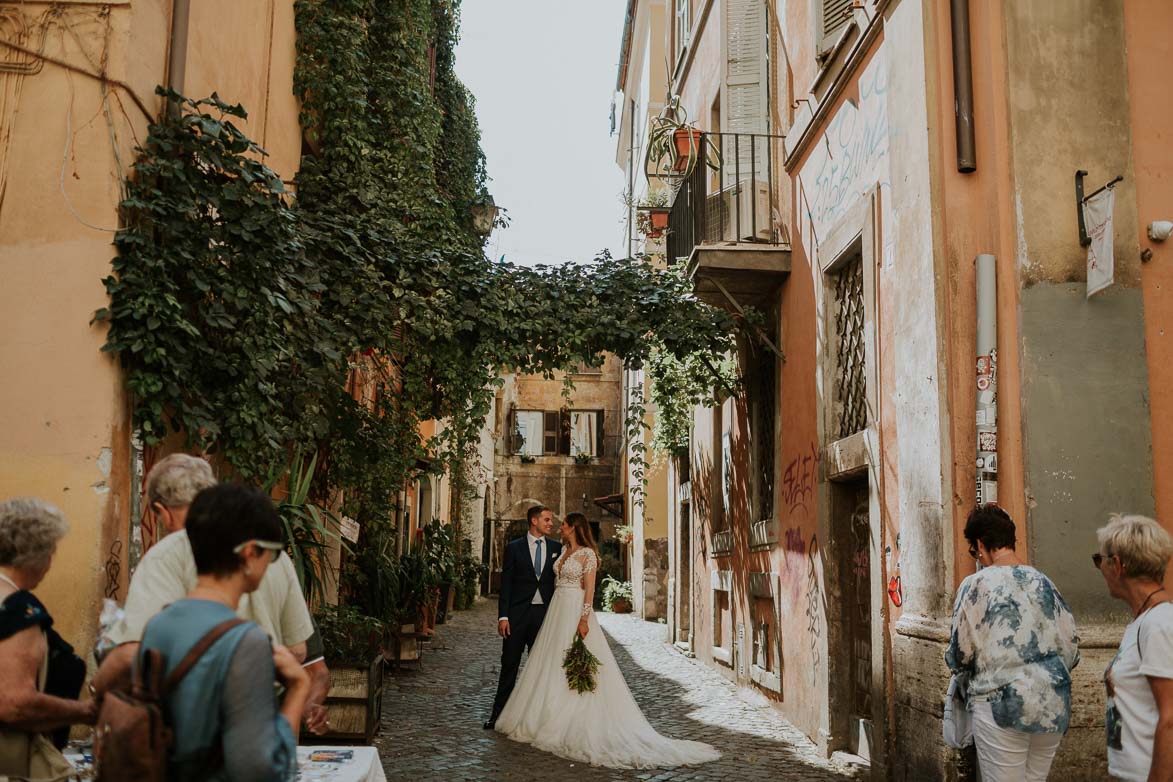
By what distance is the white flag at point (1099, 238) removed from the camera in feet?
19.2

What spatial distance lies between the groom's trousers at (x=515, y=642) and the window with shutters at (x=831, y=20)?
5.34 meters

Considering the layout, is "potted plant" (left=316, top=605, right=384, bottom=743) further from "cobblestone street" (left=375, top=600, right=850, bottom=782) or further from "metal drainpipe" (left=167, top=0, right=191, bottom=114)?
"metal drainpipe" (left=167, top=0, right=191, bottom=114)

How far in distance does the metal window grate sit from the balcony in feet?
5.17

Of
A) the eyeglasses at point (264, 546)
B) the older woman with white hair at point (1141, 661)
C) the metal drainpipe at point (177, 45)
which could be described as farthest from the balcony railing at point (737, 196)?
the eyeglasses at point (264, 546)

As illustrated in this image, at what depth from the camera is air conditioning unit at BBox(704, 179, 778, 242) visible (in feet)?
35.9

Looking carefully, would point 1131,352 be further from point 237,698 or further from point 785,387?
point 237,698

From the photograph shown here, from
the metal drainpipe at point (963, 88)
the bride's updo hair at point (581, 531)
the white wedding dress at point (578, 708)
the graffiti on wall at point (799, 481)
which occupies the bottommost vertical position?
the white wedding dress at point (578, 708)

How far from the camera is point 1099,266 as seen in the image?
19.4 ft

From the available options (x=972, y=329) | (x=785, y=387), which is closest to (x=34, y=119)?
(x=972, y=329)

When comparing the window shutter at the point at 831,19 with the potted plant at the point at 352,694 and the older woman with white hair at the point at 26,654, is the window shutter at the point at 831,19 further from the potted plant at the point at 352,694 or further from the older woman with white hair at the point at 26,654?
the older woman with white hair at the point at 26,654

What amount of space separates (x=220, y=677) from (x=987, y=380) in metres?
4.90

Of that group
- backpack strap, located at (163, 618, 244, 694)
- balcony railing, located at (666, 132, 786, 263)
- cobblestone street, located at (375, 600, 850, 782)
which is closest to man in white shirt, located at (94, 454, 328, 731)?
backpack strap, located at (163, 618, 244, 694)

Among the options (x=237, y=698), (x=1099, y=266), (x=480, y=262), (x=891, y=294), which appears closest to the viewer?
(x=237, y=698)

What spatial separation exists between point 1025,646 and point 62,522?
11.6 feet
